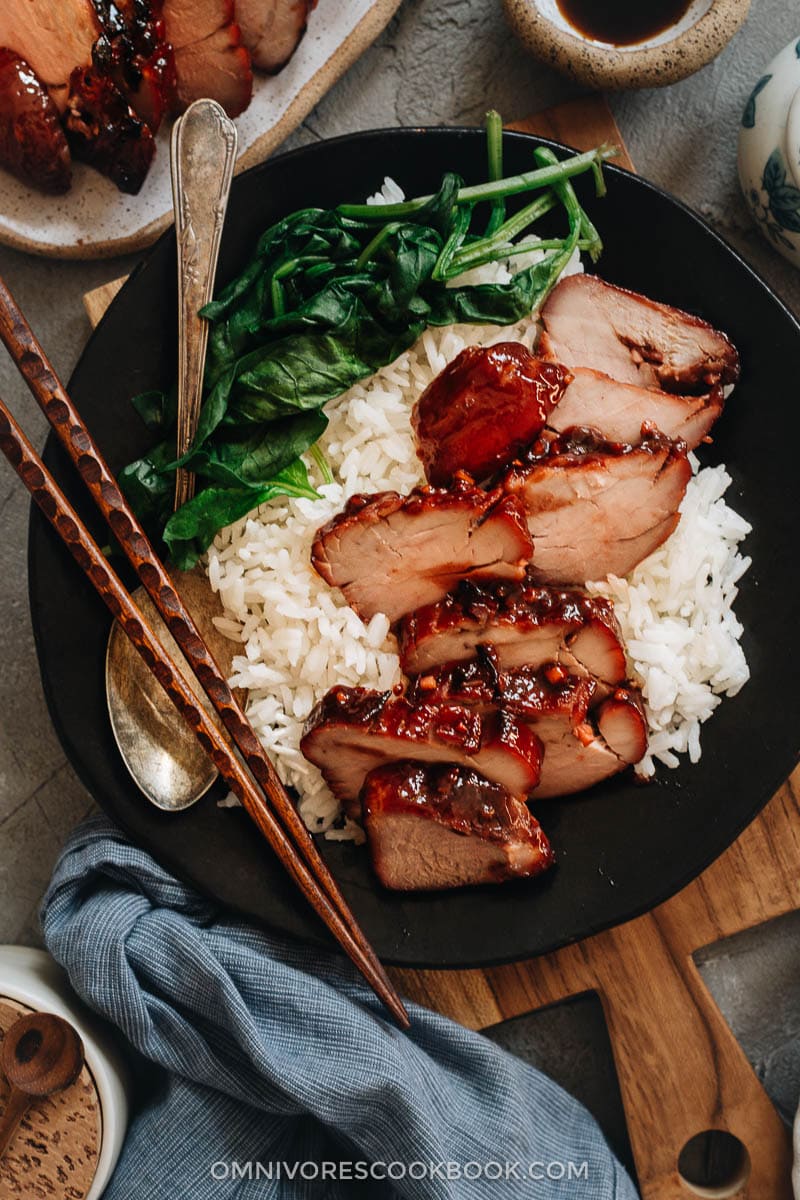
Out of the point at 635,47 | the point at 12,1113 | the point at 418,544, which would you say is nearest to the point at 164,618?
the point at 418,544

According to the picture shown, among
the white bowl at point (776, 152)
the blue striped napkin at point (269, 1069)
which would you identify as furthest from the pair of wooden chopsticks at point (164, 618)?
the white bowl at point (776, 152)

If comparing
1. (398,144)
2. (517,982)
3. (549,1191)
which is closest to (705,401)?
(398,144)

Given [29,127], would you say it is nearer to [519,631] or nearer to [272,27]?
[272,27]

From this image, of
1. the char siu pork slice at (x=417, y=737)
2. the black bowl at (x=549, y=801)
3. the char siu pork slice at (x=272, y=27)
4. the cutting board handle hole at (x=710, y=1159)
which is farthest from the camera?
the cutting board handle hole at (x=710, y=1159)

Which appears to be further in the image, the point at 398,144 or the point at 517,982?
the point at 517,982

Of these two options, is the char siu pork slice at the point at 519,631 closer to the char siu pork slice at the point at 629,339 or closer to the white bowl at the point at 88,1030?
the char siu pork slice at the point at 629,339

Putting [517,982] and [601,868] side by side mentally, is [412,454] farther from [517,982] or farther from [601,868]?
[517,982]
